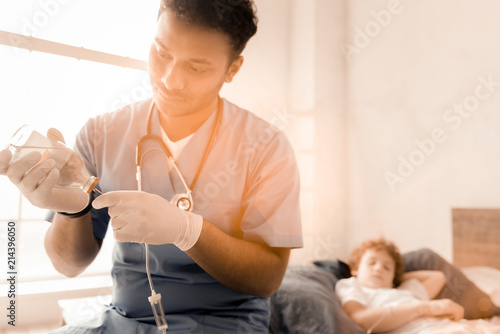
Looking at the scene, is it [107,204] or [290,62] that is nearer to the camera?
[107,204]

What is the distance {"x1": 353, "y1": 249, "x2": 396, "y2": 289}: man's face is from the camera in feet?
5.30

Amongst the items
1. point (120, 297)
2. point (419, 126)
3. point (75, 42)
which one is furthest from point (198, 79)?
point (419, 126)

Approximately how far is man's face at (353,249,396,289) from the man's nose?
124 centimetres

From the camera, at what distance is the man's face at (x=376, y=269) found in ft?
5.30

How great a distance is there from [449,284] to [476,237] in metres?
0.46

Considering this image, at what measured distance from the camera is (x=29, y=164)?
64 centimetres

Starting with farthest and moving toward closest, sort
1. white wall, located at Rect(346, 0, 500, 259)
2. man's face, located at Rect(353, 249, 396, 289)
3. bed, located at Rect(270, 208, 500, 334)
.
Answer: white wall, located at Rect(346, 0, 500, 259), man's face, located at Rect(353, 249, 396, 289), bed, located at Rect(270, 208, 500, 334)

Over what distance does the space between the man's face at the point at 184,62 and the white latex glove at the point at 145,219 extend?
0.99ft

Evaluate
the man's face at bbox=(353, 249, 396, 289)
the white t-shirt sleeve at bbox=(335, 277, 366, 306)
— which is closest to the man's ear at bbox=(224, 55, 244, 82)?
the white t-shirt sleeve at bbox=(335, 277, 366, 306)

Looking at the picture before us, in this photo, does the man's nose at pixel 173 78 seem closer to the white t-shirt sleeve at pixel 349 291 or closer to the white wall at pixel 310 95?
the white t-shirt sleeve at pixel 349 291

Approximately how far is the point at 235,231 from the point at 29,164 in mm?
479

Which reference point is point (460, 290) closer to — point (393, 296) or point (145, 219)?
point (393, 296)

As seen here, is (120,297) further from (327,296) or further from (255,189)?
(327,296)

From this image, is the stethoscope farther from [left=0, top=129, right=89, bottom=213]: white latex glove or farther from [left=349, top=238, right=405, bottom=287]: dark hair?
[left=349, top=238, right=405, bottom=287]: dark hair
